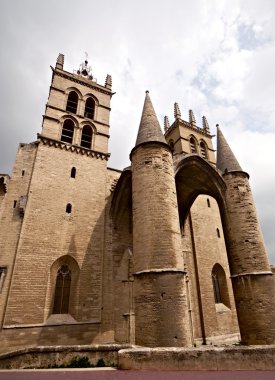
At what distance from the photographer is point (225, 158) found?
11.0 metres

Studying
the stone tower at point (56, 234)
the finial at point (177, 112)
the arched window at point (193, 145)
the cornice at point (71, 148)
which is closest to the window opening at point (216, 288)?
the stone tower at point (56, 234)

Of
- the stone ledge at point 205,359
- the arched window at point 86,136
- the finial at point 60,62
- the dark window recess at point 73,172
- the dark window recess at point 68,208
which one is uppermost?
the finial at point 60,62

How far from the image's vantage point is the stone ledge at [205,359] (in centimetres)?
327

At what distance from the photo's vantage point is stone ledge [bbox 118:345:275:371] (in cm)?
327

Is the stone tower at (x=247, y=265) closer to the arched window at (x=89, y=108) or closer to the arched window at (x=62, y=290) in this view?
the arched window at (x=62, y=290)

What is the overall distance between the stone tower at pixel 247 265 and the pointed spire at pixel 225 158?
83 millimetres

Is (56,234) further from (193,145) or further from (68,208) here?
(193,145)

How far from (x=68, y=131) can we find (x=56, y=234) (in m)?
6.45

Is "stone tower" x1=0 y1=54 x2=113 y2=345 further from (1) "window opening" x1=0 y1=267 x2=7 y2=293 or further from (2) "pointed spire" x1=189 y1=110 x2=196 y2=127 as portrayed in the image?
(2) "pointed spire" x1=189 y1=110 x2=196 y2=127

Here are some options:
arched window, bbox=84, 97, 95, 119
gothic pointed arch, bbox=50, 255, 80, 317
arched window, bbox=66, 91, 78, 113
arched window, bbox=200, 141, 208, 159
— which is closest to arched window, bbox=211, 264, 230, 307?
gothic pointed arch, bbox=50, 255, 80, 317

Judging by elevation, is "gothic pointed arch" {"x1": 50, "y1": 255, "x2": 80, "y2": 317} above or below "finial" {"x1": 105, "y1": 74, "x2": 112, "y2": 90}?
below

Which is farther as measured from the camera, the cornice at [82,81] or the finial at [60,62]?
the finial at [60,62]

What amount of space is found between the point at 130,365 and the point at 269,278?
625 centimetres

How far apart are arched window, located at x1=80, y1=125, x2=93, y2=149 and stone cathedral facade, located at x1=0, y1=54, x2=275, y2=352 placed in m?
0.06
